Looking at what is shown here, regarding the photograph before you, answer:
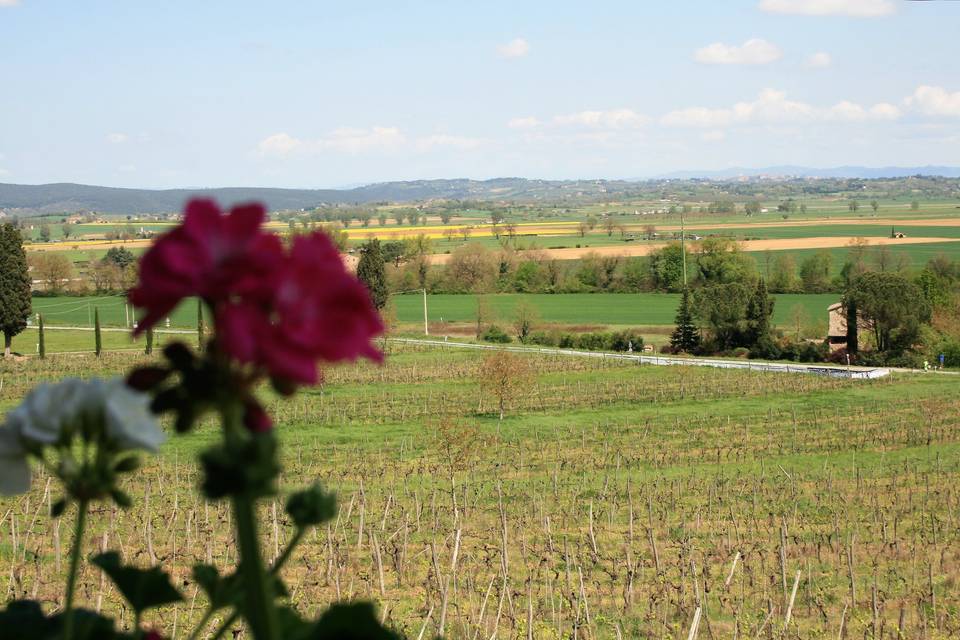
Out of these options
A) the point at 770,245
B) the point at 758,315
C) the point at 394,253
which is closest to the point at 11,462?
the point at 758,315

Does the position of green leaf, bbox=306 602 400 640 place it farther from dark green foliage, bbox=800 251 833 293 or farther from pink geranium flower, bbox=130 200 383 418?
dark green foliage, bbox=800 251 833 293

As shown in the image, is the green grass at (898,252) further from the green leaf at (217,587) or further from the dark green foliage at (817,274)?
the green leaf at (217,587)

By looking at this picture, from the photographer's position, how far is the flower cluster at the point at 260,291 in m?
0.97

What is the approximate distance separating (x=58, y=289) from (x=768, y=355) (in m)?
58.6

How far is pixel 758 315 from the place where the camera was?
55.3 metres

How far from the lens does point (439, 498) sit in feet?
72.1

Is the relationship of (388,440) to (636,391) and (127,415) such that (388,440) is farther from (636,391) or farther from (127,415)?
(127,415)

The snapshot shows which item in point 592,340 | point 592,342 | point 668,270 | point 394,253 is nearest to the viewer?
point 592,342

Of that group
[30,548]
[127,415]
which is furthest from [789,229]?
[127,415]

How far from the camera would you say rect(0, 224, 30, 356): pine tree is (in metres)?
51.6

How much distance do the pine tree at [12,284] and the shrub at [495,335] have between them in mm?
25210

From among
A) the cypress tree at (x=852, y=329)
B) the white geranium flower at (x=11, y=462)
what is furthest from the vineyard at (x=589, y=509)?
the cypress tree at (x=852, y=329)

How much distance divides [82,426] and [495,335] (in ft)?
203

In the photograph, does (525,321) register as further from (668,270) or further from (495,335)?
(668,270)
